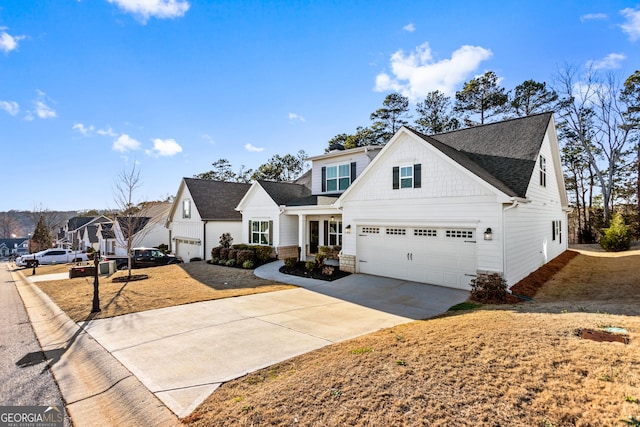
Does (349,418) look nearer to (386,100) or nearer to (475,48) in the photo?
→ (475,48)

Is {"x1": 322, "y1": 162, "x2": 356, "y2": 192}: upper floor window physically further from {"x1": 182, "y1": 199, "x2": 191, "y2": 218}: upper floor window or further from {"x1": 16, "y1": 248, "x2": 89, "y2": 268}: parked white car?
{"x1": 16, "y1": 248, "x2": 89, "y2": 268}: parked white car

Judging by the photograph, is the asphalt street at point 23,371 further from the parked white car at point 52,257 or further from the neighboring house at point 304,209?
the parked white car at point 52,257

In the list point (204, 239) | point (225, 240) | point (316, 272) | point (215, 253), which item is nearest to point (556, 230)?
point (316, 272)

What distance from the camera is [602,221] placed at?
94.9ft

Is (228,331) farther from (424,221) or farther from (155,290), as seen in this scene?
(424,221)

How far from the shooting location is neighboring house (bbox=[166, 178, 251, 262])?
2334cm

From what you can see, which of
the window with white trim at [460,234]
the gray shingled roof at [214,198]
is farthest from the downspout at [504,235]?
the gray shingled roof at [214,198]

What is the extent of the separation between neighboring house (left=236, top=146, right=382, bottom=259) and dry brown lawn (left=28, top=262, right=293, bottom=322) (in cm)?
369

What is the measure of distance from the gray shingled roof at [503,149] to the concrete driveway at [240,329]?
5.08 metres

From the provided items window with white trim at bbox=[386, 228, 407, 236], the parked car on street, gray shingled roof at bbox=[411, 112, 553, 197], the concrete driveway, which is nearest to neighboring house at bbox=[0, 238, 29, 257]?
the parked car on street

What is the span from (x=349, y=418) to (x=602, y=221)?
121 ft

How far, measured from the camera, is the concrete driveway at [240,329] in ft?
17.1

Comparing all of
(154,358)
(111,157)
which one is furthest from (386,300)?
(111,157)

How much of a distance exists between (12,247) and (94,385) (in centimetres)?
9026
